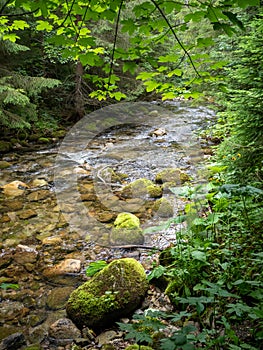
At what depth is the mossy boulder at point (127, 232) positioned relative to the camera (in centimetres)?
434

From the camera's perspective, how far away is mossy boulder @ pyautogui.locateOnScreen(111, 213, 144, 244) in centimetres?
434

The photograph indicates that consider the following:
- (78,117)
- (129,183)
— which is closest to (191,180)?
(129,183)

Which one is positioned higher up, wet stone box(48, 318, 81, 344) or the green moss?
the green moss

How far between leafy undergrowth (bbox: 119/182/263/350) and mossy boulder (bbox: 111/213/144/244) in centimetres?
96

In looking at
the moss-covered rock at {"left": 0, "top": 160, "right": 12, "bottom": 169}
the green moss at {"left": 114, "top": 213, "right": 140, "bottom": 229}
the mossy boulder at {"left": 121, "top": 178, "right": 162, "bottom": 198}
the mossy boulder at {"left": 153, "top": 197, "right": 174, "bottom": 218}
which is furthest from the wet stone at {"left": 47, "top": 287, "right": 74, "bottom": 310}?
the moss-covered rock at {"left": 0, "top": 160, "right": 12, "bottom": 169}

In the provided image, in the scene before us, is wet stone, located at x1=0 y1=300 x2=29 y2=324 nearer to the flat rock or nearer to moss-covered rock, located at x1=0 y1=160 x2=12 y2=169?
the flat rock

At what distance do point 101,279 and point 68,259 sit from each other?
113 centimetres

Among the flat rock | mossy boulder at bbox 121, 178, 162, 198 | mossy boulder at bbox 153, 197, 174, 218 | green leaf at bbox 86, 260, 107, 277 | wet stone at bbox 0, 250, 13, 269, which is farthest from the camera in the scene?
mossy boulder at bbox 121, 178, 162, 198

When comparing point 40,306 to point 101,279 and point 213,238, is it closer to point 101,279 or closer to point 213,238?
point 101,279

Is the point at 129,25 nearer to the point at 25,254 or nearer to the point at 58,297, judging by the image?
the point at 58,297

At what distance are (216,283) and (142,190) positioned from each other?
3867mm

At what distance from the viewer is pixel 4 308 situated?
3.26m

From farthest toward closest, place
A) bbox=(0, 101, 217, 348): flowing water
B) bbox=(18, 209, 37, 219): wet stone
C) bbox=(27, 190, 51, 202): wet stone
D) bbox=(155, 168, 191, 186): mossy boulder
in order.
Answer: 1. bbox=(155, 168, 191, 186): mossy boulder
2. bbox=(27, 190, 51, 202): wet stone
3. bbox=(18, 209, 37, 219): wet stone
4. bbox=(0, 101, 217, 348): flowing water

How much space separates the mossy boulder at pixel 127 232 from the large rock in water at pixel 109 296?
3.51 feet
